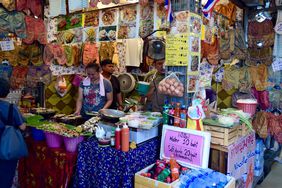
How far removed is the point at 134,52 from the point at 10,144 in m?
3.04

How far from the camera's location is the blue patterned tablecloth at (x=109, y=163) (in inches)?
101

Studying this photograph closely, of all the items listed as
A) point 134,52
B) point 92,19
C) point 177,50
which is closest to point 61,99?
point 92,19

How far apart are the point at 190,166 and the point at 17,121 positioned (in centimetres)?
174

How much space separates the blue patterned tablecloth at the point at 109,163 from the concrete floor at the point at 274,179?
7.89ft

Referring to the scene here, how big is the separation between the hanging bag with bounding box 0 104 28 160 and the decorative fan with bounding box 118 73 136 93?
257cm

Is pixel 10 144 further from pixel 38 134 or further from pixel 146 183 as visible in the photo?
pixel 146 183

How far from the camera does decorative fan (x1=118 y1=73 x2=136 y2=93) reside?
511cm

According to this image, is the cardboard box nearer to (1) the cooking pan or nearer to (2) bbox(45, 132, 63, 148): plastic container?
(1) the cooking pan

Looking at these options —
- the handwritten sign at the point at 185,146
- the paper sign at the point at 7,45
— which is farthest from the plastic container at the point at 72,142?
the paper sign at the point at 7,45

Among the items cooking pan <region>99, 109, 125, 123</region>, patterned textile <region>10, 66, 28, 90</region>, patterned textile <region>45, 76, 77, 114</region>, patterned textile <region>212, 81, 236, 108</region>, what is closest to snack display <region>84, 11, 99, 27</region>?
patterned textile <region>45, 76, 77, 114</region>

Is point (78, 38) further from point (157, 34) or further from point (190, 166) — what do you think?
point (190, 166)

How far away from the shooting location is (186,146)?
2.72 meters

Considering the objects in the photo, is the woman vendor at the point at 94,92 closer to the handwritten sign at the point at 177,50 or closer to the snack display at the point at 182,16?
the handwritten sign at the point at 177,50

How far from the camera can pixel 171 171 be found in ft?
8.27
